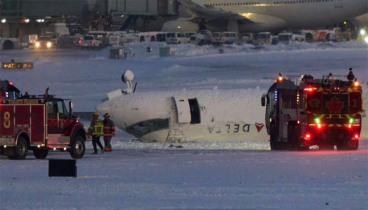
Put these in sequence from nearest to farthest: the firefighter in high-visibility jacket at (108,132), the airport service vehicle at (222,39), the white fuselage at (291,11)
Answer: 1. the firefighter in high-visibility jacket at (108,132)
2. the white fuselage at (291,11)
3. the airport service vehicle at (222,39)

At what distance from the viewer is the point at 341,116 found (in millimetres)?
19875

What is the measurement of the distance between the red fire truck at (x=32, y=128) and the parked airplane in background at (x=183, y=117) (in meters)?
6.14

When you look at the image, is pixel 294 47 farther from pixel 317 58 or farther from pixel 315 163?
pixel 315 163

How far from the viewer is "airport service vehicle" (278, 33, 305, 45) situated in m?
68.1

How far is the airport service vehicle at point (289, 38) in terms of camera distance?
68.1 meters

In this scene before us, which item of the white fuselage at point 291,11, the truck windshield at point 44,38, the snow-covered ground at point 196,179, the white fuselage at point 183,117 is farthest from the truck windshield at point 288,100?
the truck windshield at point 44,38

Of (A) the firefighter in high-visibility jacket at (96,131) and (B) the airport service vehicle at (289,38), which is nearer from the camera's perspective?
(A) the firefighter in high-visibility jacket at (96,131)

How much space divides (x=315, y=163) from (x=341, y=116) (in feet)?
12.8

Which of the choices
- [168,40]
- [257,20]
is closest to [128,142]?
[168,40]

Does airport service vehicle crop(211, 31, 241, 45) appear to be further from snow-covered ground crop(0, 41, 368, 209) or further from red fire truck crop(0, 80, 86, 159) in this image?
red fire truck crop(0, 80, 86, 159)

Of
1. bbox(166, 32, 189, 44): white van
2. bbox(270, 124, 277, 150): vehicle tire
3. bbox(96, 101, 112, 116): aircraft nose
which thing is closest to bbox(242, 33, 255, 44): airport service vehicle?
bbox(166, 32, 189, 44): white van

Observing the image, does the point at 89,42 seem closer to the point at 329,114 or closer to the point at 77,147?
the point at 77,147

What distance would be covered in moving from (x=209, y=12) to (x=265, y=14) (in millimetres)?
6445

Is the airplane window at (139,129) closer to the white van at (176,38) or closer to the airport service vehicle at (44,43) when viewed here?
the white van at (176,38)
